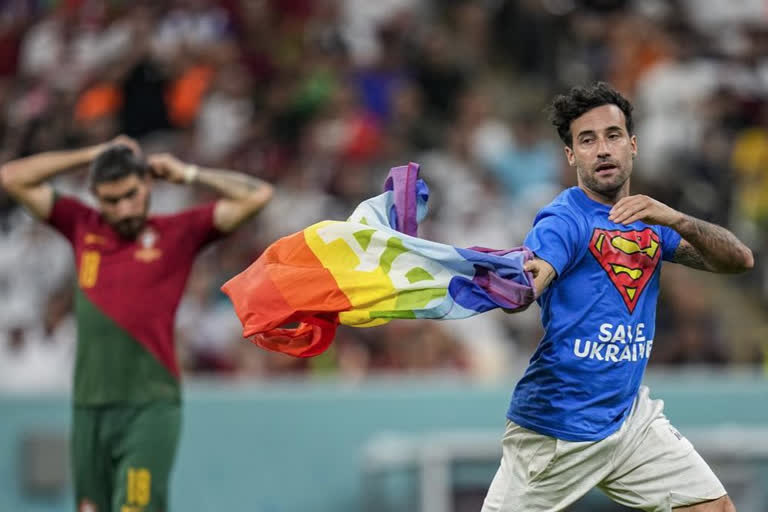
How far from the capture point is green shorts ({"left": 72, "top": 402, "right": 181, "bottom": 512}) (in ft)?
24.9

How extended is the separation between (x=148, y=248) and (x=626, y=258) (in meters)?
→ 3.12

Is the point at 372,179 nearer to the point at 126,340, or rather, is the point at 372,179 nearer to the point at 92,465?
the point at 126,340

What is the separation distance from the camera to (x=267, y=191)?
8.21 m

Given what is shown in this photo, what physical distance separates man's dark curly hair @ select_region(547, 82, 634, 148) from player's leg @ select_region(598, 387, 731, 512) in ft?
4.21

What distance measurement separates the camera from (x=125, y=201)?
7750 mm

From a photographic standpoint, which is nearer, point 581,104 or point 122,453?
point 581,104

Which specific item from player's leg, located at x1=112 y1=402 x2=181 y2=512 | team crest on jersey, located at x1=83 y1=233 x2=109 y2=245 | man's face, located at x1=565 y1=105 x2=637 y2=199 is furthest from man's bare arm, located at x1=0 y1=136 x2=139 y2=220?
man's face, located at x1=565 y1=105 x2=637 y2=199

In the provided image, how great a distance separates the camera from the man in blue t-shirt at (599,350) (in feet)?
19.2

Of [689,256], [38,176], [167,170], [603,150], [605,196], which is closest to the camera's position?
[603,150]

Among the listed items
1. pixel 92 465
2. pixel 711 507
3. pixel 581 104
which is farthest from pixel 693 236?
pixel 92 465

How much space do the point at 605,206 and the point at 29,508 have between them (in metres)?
7.01

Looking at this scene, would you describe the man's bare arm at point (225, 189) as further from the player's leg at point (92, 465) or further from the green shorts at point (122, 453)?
the player's leg at point (92, 465)

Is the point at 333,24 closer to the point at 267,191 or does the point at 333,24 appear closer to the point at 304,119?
the point at 304,119

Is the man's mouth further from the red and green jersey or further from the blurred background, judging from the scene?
the blurred background
